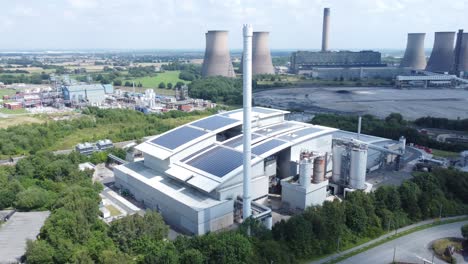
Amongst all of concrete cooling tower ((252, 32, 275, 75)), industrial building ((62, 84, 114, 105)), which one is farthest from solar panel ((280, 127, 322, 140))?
concrete cooling tower ((252, 32, 275, 75))

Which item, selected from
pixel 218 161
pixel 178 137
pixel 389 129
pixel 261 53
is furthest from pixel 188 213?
pixel 261 53

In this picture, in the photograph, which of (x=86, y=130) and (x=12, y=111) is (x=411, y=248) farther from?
(x=12, y=111)

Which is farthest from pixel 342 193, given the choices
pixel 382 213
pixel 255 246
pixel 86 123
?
pixel 86 123

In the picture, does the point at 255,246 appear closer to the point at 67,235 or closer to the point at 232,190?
the point at 232,190

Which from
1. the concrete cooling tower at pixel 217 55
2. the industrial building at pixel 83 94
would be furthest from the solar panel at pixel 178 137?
the concrete cooling tower at pixel 217 55

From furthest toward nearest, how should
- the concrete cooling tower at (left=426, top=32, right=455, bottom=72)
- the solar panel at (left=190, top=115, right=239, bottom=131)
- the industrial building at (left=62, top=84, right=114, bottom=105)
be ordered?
the concrete cooling tower at (left=426, top=32, right=455, bottom=72), the industrial building at (left=62, top=84, right=114, bottom=105), the solar panel at (left=190, top=115, right=239, bottom=131)

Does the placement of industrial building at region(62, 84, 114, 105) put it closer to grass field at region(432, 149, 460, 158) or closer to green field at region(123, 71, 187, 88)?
green field at region(123, 71, 187, 88)
